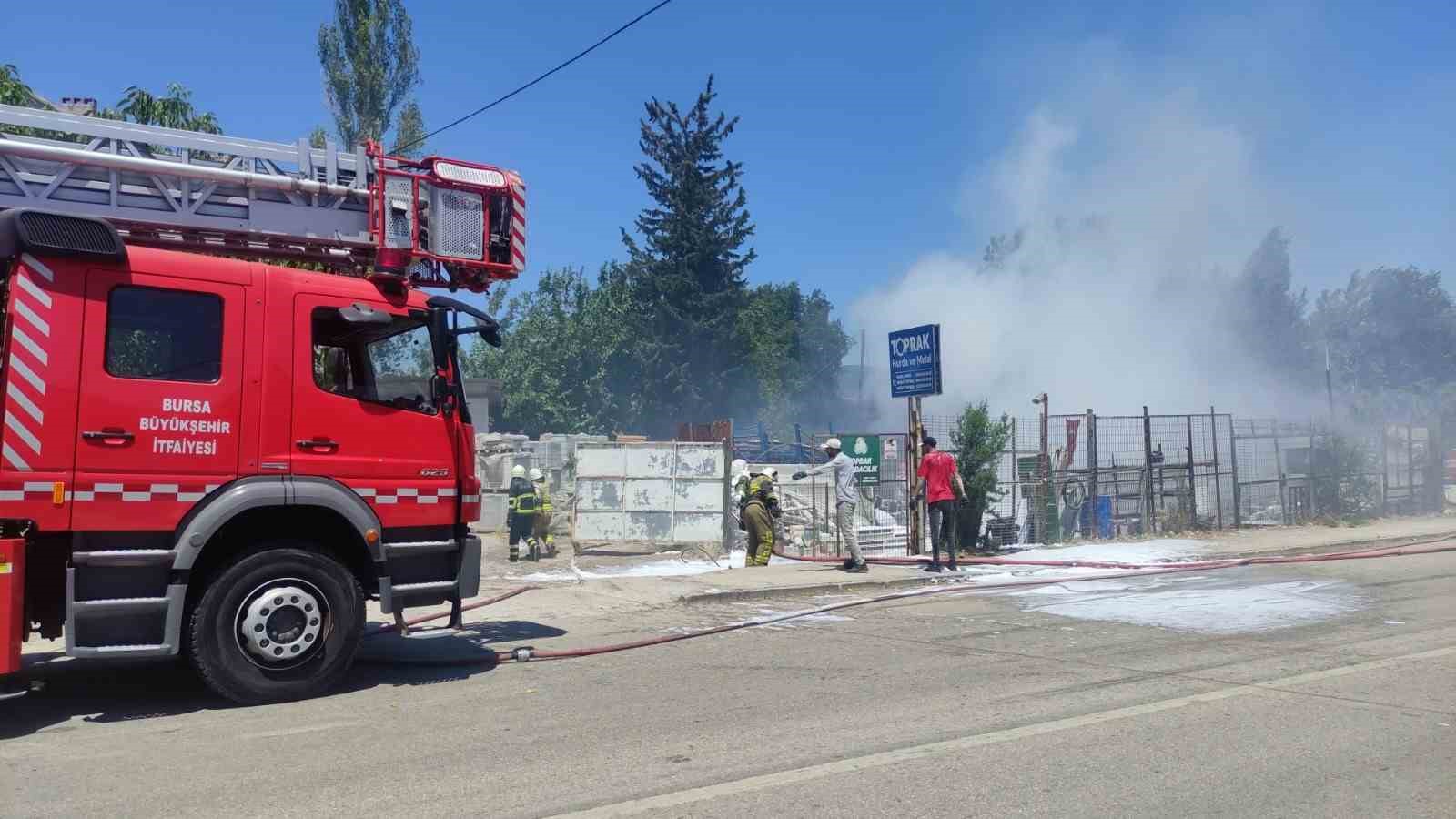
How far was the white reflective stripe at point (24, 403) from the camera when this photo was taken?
623cm

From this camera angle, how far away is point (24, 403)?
6246 mm

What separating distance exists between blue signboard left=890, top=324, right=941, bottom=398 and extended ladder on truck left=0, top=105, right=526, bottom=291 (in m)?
8.59

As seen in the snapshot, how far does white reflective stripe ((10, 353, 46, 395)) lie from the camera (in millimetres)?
6250

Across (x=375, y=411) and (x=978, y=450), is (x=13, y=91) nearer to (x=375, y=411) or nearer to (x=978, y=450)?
(x=375, y=411)

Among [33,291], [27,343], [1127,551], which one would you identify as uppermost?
[33,291]

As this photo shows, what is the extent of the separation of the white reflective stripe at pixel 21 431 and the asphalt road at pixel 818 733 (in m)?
1.70

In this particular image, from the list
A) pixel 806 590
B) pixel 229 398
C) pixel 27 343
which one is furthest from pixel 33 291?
pixel 806 590

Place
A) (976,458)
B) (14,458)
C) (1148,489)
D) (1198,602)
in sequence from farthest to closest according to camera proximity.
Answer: (1148,489)
(976,458)
(1198,602)
(14,458)

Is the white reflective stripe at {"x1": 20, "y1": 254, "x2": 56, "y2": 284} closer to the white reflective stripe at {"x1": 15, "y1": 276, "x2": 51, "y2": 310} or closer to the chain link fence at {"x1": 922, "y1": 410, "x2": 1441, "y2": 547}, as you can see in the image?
the white reflective stripe at {"x1": 15, "y1": 276, "x2": 51, "y2": 310}

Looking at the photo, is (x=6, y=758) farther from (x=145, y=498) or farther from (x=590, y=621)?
(x=590, y=621)

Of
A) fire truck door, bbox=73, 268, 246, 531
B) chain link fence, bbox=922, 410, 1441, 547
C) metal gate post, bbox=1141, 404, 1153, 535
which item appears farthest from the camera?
metal gate post, bbox=1141, 404, 1153, 535

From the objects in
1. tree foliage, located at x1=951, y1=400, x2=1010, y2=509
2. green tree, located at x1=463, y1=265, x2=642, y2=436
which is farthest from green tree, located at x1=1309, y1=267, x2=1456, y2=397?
tree foliage, located at x1=951, y1=400, x2=1010, y2=509

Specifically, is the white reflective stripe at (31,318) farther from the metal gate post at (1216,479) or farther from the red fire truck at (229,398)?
the metal gate post at (1216,479)

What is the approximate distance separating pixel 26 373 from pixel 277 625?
2142 mm
